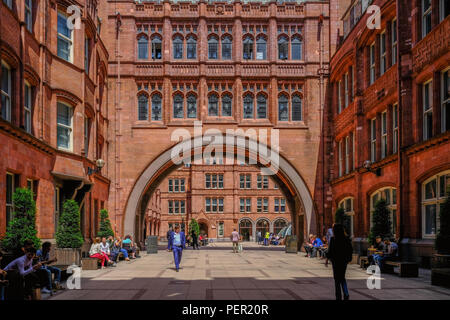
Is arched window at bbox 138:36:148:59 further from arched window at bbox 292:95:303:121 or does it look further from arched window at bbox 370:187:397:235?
arched window at bbox 370:187:397:235

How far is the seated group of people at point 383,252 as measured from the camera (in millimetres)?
19125

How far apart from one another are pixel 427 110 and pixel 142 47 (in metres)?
20.2

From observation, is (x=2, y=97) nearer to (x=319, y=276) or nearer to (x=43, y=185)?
(x=43, y=185)

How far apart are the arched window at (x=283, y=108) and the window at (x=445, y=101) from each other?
16.8 m

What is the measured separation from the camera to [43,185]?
2083 cm

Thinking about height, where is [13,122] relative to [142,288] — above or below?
above

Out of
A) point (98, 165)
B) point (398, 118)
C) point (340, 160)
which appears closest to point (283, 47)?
point (340, 160)

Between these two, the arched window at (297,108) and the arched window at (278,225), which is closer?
the arched window at (297,108)

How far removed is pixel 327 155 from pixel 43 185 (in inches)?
755

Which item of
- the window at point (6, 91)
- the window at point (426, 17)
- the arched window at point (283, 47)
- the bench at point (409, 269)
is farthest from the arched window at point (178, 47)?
the bench at point (409, 269)

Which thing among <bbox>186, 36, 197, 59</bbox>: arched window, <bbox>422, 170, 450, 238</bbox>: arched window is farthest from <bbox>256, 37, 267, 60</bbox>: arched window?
<bbox>422, 170, 450, 238</bbox>: arched window

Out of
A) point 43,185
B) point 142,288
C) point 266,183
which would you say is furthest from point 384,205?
point 266,183

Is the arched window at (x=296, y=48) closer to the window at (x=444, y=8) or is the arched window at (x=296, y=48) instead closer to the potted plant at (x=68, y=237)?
the window at (x=444, y=8)

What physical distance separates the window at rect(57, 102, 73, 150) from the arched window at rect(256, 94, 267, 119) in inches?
587
